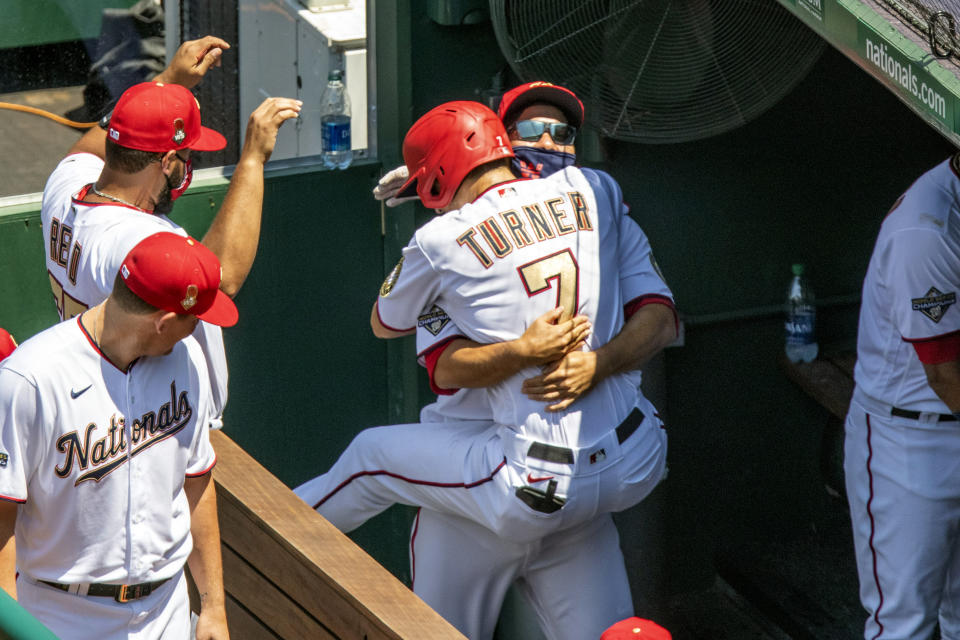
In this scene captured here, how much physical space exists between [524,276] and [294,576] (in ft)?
3.25

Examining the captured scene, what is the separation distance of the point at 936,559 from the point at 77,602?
2548mm

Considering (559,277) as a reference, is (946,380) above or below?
below

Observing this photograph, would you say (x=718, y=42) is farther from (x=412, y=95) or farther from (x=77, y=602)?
(x=77, y=602)

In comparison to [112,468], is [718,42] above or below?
above

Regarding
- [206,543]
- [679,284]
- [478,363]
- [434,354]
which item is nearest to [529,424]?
[478,363]

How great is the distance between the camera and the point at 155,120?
357 centimetres

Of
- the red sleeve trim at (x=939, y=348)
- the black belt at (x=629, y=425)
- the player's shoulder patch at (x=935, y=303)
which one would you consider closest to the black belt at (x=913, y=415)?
the red sleeve trim at (x=939, y=348)

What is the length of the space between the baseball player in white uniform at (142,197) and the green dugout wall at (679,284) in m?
0.79

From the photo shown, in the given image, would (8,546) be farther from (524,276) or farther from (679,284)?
(679,284)

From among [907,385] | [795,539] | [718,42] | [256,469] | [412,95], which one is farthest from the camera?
[795,539]

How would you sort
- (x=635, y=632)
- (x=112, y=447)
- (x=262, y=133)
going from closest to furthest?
(x=635, y=632)
(x=112, y=447)
(x=262, y=133)

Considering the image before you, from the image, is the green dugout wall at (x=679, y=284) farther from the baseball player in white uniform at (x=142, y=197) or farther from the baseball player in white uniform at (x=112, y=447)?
the baseball player in white uniform at (x=112, y=447)

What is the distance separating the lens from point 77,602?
125 inches

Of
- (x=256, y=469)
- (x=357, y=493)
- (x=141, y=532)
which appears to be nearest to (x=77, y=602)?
(x=141, y=532)
